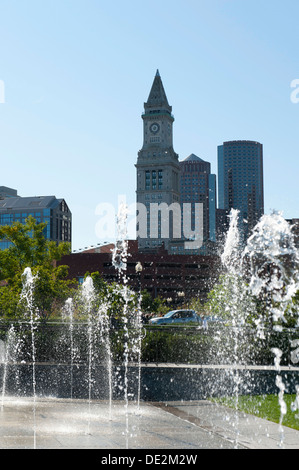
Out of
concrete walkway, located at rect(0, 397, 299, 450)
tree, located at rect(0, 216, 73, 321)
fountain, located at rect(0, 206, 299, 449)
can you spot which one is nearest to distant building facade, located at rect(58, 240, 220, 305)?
tree, located at rect(0, 216, 73, 321)

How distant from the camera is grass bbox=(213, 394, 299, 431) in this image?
35.6 ft

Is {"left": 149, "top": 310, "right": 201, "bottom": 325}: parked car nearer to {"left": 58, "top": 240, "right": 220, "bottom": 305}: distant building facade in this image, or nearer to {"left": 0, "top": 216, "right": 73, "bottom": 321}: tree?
{"left": 0, "top": 216, "right": 73, "bottom": 321}: tree

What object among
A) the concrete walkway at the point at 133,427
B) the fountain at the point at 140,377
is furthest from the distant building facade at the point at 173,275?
the concrete walkway at the point at 133,427

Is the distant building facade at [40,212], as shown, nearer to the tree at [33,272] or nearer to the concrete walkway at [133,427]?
the tree at [33,272]

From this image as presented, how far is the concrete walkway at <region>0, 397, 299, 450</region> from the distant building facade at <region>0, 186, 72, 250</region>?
16664cm

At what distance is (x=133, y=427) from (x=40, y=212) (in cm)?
17321

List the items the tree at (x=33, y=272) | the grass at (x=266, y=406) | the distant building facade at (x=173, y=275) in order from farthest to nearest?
the distant building facade at (x=173, y=275)
the tree at (x=33, y=272)
the grass at (x=266, y=406)

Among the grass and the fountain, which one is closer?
the fountain

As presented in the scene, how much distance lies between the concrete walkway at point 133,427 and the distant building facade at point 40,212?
167 meters

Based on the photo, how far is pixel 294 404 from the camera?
1257cm

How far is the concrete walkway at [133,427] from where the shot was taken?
883 centimetres

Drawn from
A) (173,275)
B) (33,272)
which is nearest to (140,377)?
(33,272)

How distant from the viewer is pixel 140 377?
46.4 ft
